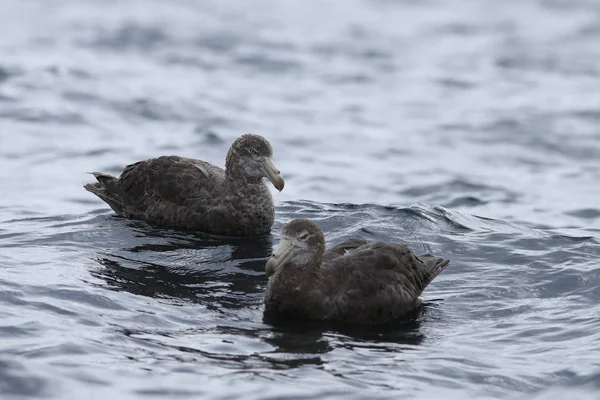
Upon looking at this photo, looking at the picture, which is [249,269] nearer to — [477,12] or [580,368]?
[580,368]

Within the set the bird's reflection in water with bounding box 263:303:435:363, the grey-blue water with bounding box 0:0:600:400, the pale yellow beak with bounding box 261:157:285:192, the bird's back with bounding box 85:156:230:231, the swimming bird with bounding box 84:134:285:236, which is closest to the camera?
the grey-blue water with bounding box 0:0:600:400

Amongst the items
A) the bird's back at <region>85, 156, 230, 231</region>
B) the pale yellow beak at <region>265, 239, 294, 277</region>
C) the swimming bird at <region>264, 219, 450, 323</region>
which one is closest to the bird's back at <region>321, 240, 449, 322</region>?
the swimming bird at <region>264, 219, 450, 323</region>

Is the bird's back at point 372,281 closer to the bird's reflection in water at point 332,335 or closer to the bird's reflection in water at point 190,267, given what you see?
the bird's reflection in water at point 332,335

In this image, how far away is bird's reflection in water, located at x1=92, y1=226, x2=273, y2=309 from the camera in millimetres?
11419

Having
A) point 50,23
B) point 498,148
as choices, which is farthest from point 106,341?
point 50,23

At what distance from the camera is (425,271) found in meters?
11.4

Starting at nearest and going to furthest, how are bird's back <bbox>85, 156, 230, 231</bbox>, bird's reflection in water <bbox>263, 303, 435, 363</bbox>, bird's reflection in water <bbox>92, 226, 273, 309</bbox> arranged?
bird's reflection in water <bbox>263, 303, 435, 363</bbox> < bird's reflection in water <bbox>92, 226, 273, 309</bbox> < bird's back <bbox>85, 156, 230, 231</bbox>

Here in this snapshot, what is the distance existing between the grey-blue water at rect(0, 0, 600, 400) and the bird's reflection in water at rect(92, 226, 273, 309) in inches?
1.6

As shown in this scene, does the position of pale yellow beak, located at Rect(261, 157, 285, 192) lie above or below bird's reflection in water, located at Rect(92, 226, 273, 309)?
above

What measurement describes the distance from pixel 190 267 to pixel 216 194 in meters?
1.71

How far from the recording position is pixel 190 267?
12.3 m

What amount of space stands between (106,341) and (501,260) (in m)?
4.86

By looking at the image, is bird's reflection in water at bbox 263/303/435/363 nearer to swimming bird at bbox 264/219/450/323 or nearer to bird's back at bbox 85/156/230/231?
swimming bird at bbox 264/219/450/323

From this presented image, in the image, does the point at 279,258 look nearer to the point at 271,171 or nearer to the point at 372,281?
the point at 372,281
